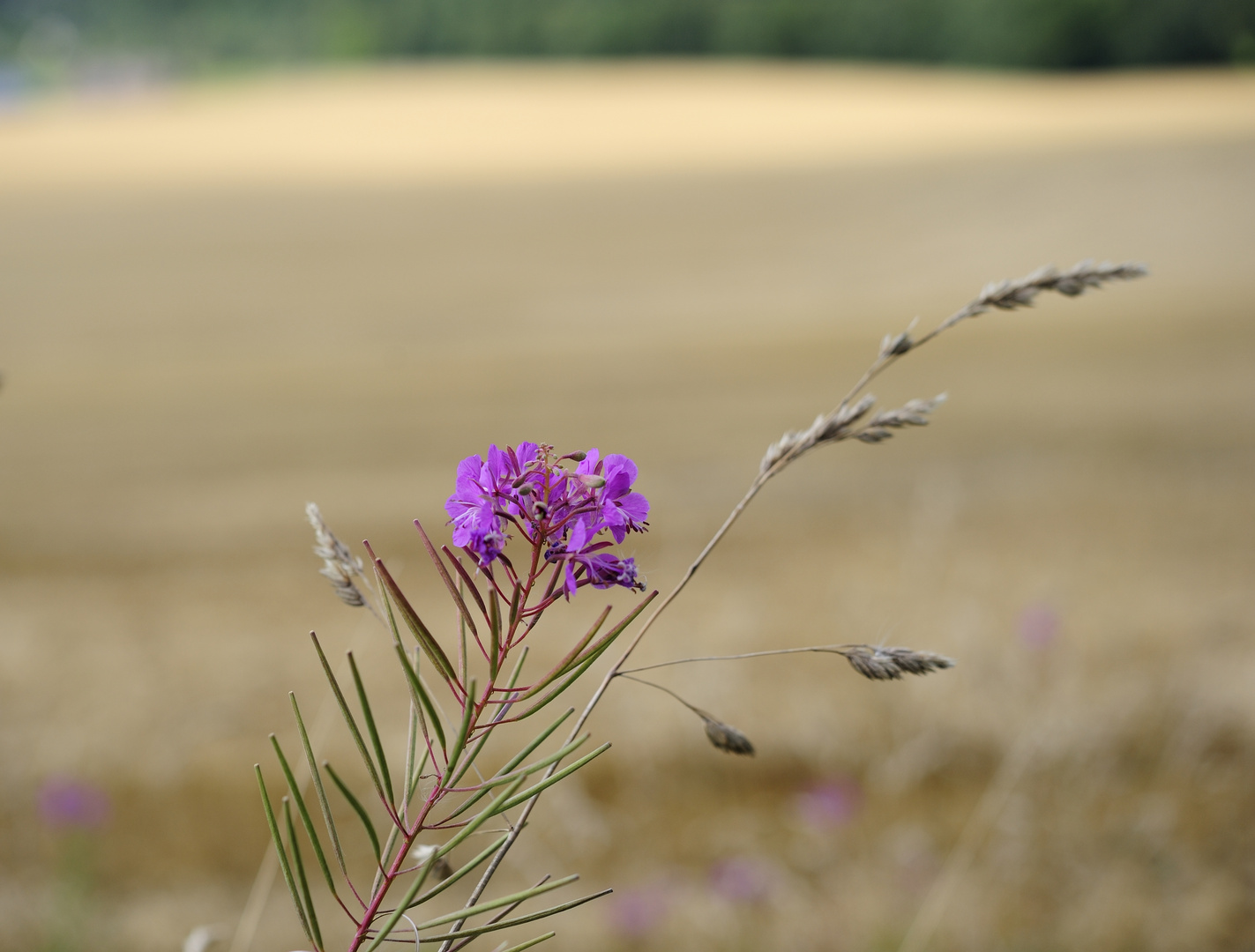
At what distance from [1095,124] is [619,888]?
13715 mm

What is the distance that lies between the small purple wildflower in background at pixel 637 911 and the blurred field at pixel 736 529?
11 millimetres

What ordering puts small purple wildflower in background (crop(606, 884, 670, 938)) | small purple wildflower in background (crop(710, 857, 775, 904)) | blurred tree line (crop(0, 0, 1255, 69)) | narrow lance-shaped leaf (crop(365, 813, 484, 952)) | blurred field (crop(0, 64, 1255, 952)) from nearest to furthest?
narrow lance-shaped leaf (crop(365, 813, 484, 952))
small purple wildflower in background (crop(710, 857, 775, 904))
small purple wildflower in background (crop(606, 884, 670, 938))
blurred field (crop(0, 64, 1255, 952))
blurred tree line (crop(0, 0, 1255, 69))

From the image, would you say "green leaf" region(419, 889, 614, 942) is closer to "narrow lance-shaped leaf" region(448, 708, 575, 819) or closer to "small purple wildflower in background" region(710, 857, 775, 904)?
"narrow lance-shaped leaf" region(448, 708, 575, 819)

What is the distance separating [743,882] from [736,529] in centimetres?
210

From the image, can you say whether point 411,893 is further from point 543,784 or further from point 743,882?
point 743,882

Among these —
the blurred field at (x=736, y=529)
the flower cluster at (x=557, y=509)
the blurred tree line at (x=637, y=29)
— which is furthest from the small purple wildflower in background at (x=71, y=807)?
the blurred tree line at (x=637, y=29)

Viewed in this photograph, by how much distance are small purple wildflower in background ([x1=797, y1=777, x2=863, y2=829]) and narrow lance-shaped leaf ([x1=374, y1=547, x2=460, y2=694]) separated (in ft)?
5.09

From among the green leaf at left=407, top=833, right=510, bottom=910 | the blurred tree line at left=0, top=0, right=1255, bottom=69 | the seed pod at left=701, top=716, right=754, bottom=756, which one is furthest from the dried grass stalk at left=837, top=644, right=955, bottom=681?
the blurred tree line at left=0, top=0, right=1255, bottom=69

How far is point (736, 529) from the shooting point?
3.72 meters

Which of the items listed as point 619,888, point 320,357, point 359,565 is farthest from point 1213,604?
point 320,357

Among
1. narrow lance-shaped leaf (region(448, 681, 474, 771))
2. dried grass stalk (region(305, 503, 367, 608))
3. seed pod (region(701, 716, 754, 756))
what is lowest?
seed pod (region(701, 716, 754, 756))

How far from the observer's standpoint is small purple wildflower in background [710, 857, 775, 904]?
166 centimetres

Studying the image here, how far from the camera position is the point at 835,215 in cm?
1098

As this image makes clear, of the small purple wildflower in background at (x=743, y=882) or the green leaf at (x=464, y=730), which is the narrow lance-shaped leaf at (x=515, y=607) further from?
the small purple wildflower in background at (x=743, y=882)
